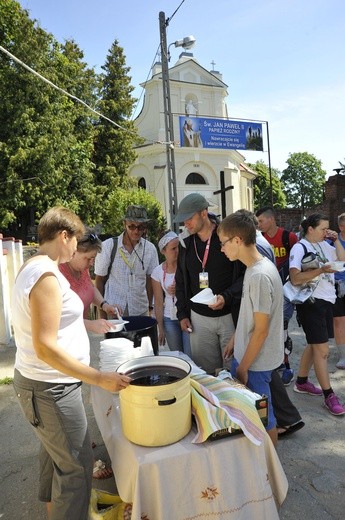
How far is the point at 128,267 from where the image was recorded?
3.49m

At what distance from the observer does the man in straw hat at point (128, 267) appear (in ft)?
11.3

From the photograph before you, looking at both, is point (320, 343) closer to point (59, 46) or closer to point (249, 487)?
point (249, 487)

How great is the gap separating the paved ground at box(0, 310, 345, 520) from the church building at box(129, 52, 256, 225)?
2324cm

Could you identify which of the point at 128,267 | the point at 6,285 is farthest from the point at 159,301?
the point at 6,285

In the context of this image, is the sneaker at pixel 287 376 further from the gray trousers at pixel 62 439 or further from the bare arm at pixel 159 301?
the gray trousers at pixel 62 439

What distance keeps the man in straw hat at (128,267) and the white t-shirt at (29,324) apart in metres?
1.68

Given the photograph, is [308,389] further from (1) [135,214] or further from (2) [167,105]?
(2) [167,105]

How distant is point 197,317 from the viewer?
275cm

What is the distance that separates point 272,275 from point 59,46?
2280 centimetres

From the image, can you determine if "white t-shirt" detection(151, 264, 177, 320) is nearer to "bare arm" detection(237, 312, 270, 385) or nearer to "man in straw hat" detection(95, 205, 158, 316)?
"man in straw hat" detection(95, 205, 158, 316)

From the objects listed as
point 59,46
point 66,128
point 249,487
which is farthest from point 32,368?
point 59,46

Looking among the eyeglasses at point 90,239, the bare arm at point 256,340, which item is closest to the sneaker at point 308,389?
the bare arm at point 256,340

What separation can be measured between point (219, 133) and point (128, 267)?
41.6ft

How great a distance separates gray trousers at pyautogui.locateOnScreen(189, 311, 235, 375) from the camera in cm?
266
